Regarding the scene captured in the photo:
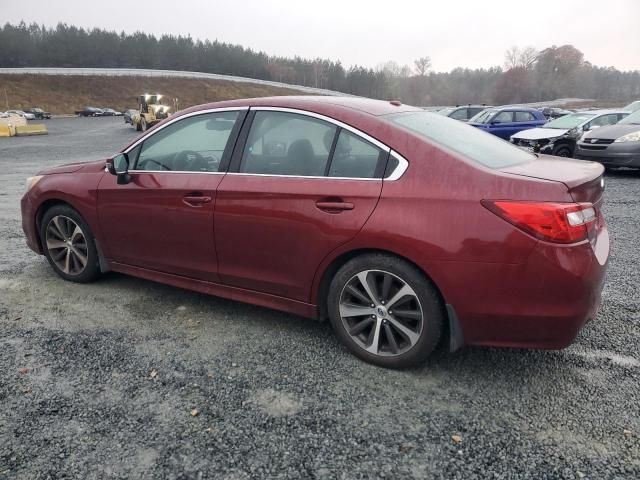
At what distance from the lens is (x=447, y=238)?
8.75 feet

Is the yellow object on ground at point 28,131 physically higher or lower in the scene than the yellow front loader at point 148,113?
lower

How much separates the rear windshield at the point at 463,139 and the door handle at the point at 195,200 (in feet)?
4.46

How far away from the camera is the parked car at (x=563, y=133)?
12.8 metres

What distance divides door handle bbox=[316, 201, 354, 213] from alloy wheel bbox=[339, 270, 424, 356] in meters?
0.39

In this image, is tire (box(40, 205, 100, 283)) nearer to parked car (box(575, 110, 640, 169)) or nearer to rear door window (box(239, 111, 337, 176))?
rear door window (box(239, 111, 337, 176))

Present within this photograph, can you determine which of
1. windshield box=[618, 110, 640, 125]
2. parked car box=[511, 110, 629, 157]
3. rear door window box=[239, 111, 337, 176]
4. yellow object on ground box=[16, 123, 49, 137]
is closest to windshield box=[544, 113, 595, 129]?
parked car box=[511, 110, 629, 157]

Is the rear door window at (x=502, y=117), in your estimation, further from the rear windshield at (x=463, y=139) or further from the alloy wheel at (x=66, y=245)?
the alloy wheel at (x=66, y=245)

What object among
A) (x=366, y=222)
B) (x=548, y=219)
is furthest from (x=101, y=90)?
(x=548, y=219)

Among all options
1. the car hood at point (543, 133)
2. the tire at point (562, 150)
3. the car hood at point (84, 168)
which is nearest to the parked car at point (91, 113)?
the car hood at point (543, 133)

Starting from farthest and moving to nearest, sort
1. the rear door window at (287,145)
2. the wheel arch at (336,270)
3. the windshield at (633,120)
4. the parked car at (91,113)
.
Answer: the parked car at (91,113)
the windshield at (633,120)
the rear door window at (287,145)
the wheel arch at (336,270)

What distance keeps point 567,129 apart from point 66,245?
42.7 ft

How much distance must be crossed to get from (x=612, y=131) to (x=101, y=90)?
8369 centimetres

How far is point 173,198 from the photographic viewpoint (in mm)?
3650

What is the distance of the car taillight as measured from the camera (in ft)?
8.18
